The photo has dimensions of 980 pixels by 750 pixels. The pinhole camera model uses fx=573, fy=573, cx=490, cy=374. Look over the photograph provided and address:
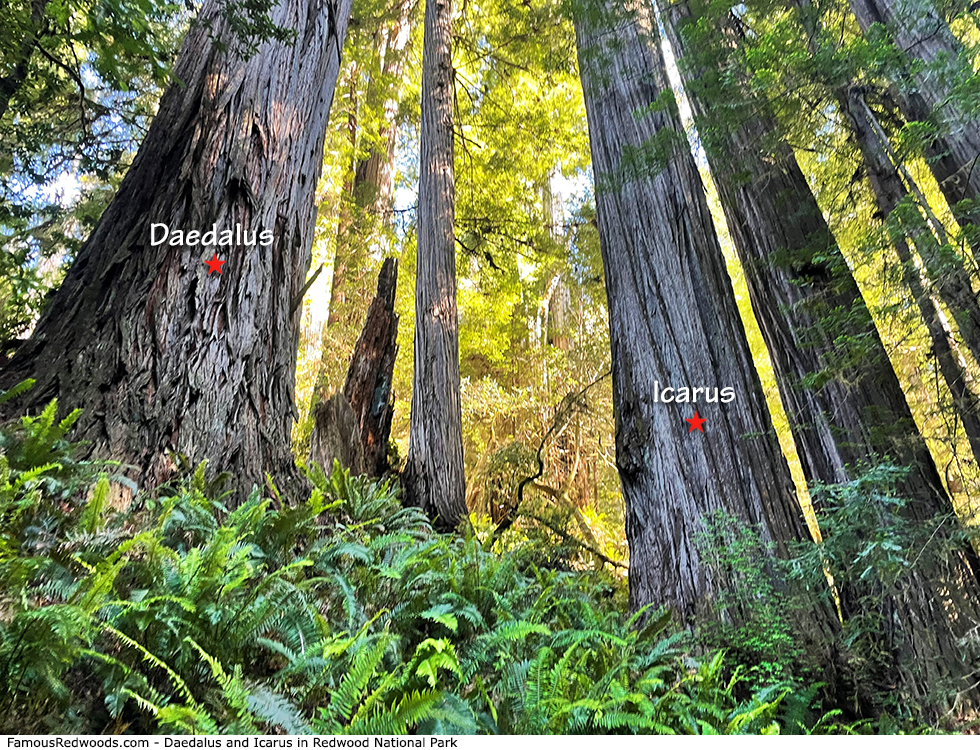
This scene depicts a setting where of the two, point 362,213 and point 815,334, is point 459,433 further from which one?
point 362,213

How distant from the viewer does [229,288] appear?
10.7ft

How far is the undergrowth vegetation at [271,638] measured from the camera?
4.55ft

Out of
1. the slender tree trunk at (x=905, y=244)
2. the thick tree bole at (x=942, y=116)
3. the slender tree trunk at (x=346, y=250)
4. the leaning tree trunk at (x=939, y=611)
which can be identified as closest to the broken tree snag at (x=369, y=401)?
the slender tree trunk at (x=346, y=250)

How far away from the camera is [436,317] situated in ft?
20.3

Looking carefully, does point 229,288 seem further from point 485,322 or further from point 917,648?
point 485,322

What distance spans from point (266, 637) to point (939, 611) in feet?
9.60

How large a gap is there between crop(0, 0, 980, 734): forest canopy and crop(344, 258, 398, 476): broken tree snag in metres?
0.03

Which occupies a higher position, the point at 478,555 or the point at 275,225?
the point at 275,225

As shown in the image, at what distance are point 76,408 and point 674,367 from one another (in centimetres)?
312

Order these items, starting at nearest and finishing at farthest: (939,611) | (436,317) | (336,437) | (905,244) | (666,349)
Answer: (939,611)
(905,244)
(666,349)
(336,437)
(436,317)

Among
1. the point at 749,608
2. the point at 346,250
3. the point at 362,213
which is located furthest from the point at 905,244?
the point at 346,250

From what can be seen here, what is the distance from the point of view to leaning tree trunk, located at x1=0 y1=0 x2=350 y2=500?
2723 millimetres

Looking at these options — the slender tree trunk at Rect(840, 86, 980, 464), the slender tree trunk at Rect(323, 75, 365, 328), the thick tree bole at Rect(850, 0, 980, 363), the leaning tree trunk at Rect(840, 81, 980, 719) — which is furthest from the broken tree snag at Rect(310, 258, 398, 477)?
the thick tree bole at Rect(850, 0, 980, 363)

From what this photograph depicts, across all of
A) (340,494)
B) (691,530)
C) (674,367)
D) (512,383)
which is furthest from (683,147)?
(512,383)
